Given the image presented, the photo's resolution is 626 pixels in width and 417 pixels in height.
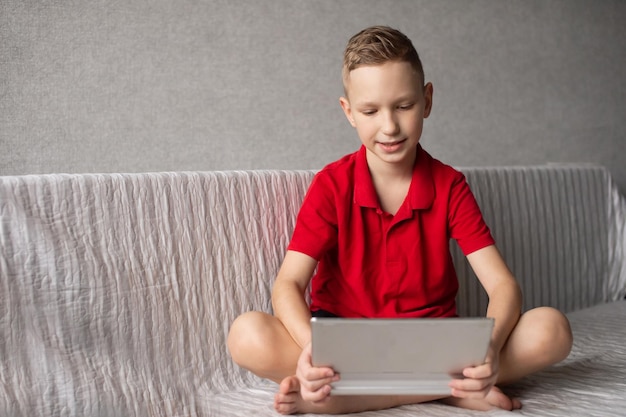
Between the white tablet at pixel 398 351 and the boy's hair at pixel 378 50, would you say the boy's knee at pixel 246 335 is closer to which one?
the white tablet at pixel 398 351

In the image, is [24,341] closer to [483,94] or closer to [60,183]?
[60,183]

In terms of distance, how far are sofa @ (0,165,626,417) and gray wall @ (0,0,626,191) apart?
40cm

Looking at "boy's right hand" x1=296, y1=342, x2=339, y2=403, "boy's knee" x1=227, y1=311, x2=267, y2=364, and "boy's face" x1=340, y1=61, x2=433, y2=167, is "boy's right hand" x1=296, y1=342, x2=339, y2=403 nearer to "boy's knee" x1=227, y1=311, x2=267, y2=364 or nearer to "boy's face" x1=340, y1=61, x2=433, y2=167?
"boy's knee" x1=227, y1=311, x2=267, y2=364

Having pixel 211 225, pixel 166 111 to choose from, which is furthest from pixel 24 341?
pixel 166 111

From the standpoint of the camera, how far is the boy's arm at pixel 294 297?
109 cm

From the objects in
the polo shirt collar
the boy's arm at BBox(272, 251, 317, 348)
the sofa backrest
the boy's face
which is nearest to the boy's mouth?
the boy's face

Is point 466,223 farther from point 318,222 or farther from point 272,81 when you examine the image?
point 272,81

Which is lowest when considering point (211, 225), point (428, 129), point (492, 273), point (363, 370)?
point (363, 370)

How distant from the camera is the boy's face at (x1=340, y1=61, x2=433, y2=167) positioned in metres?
1.13

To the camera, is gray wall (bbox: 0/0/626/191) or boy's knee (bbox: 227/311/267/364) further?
gray wall (bbox: 0/0/626/191)

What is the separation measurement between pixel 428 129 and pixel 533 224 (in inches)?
18.5

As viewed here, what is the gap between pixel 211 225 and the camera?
131cm

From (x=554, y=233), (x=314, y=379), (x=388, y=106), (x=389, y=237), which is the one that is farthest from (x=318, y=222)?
(x=554, y=233)

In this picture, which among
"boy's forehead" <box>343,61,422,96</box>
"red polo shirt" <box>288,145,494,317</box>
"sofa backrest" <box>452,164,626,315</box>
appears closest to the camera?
"boy's forehead" <box>343,61,422,96</box>
